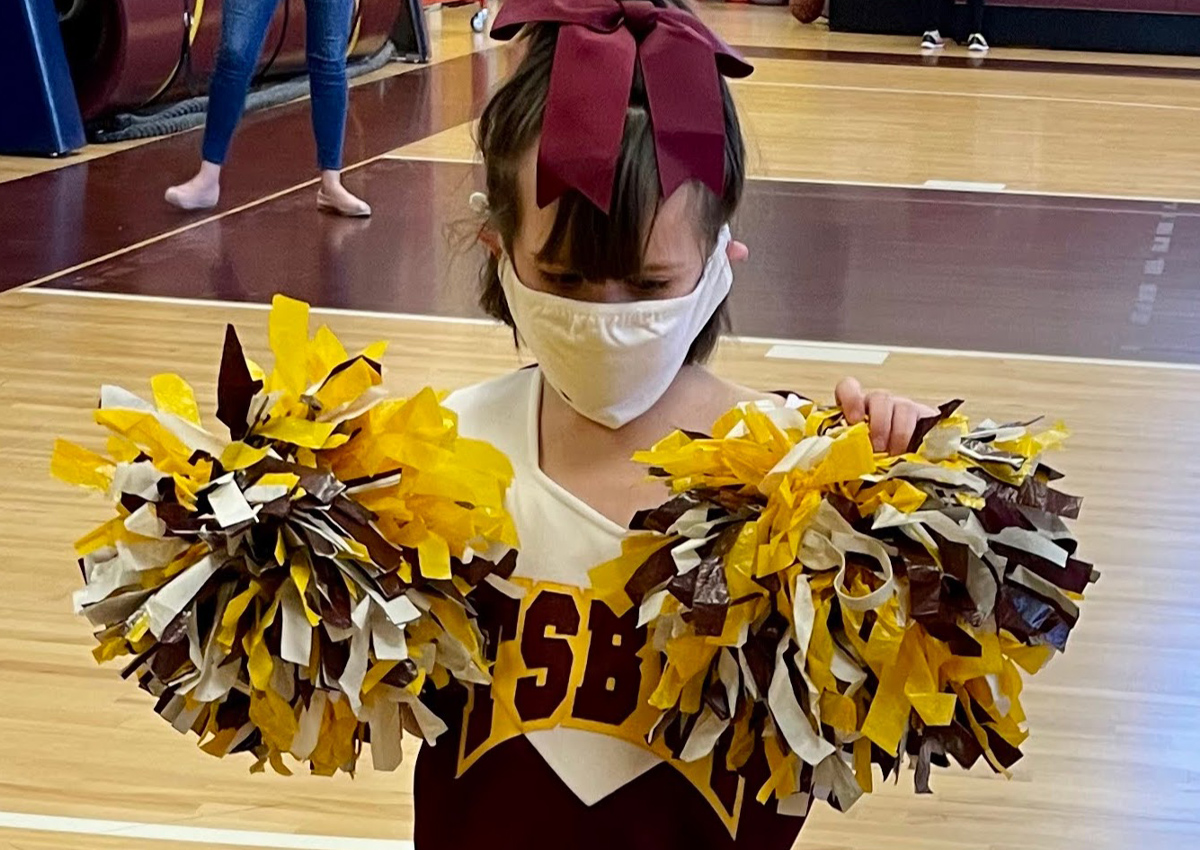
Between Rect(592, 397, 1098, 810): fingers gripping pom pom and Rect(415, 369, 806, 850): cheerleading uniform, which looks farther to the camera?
Rect(415, 369, 806, 850): cheerleading uniform

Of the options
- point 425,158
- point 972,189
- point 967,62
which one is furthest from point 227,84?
point 967,62

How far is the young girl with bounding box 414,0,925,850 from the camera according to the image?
1.02m

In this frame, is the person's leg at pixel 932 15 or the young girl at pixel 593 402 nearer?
the young girl at pixel 593 402

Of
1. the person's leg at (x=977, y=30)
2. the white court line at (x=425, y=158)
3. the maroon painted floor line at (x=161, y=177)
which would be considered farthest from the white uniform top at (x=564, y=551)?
the person's leg at (x=977, y=30)

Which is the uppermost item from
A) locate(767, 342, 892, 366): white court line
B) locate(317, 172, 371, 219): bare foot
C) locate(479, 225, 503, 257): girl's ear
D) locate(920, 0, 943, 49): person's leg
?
locate(479, 225, 503, 257): girl's ear

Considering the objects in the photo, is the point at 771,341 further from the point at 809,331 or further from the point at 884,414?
the point at 884,414

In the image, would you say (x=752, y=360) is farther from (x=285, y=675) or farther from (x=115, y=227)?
(x=285, y=675)

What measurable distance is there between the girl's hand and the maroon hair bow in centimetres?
15

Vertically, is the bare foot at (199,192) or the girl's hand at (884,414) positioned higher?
the girl's hand at (884,414)

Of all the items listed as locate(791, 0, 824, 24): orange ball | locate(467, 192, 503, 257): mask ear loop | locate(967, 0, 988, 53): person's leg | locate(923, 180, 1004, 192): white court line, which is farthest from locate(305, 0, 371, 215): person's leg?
locate(791, 0, 824, 24): orange ball

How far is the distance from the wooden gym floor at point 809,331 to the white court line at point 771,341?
0.01m

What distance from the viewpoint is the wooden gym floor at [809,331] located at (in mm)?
1961

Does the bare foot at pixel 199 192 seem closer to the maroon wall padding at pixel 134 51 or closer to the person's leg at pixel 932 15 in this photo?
the maroon wall padding at pixel 134 51

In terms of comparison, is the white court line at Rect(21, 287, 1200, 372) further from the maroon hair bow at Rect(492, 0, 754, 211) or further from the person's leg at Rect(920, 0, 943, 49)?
the person's leg at Rect(920, 0, 943, 49)
